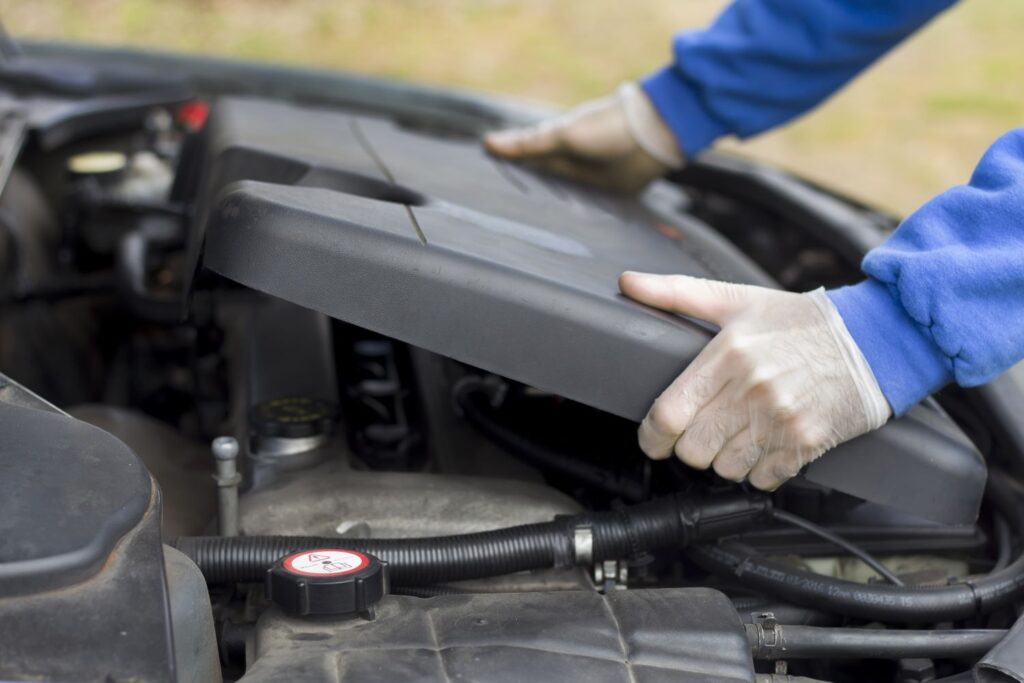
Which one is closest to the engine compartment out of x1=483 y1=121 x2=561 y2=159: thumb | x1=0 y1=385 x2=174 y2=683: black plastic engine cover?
x1=0 y1=385 x2=174 y2=683: black plastic engine cover

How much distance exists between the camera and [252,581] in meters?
0.95

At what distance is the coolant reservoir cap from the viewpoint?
849mm

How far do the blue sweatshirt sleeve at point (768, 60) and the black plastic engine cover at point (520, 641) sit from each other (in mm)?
1023

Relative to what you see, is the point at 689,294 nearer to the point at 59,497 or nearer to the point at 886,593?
the point at 886,593

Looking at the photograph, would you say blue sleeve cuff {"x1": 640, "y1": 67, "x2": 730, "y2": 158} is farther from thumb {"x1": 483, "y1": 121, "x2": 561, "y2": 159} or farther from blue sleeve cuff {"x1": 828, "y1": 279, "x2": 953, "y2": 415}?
blue sleeve cuff {"x1": 828, "y1": 279, "x2": 953, "y2": 415}

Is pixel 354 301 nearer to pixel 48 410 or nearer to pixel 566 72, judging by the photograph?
pixel 48 410

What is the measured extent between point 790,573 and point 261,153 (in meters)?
0.72

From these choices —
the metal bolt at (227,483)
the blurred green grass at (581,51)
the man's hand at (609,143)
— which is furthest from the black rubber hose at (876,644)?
the blurred green grass at (581,51)

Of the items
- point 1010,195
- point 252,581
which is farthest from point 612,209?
point 252,581

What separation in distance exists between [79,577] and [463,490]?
1.41ft

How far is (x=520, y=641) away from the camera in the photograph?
0.85m

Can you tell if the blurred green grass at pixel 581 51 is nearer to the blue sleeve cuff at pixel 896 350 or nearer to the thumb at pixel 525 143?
the thumb at pixel 525 143

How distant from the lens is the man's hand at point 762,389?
92 centimetres

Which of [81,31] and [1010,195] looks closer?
[1010,195]
